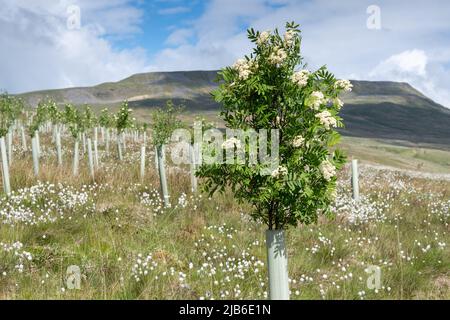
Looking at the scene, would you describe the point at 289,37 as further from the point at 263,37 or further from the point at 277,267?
the point at 277,267

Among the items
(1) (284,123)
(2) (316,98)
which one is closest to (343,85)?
(2) (316,98)

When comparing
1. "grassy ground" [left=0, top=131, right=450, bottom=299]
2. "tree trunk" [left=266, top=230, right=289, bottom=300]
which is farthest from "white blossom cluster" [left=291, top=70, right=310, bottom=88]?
"grassy ground" [left=0, top=131, right=450, bottom=299]

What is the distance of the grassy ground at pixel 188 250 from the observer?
7.89 m

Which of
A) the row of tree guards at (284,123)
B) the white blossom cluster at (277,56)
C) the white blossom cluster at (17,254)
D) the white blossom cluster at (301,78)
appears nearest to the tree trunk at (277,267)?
the row of tree guards at (284,123)

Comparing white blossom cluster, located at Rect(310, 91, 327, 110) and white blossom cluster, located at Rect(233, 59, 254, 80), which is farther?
white blossom cluster, located at Rect(233, 59, 254, 80)

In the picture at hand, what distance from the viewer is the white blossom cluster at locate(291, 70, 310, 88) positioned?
592 cm

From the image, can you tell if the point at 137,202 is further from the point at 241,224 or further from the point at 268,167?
the point at 268,167

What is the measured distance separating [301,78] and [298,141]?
84 centimetres

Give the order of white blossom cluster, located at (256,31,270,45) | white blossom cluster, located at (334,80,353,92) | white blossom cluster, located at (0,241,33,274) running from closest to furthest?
white blossom cluster, located at (334,80,353,92), white blossom cluster, located at (256,31,270,45), white blossom cluster, located at (0,241,33,274)

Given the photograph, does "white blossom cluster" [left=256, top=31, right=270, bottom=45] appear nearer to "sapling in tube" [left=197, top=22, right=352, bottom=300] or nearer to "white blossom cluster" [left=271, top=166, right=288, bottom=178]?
"sapling in tube" [left=197, top=22, right=352, bottom=300]

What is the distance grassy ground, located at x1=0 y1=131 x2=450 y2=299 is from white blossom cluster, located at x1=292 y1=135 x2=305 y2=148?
297 cm

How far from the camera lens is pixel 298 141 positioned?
5887mm
